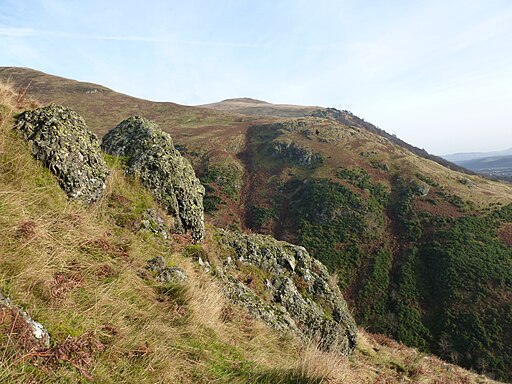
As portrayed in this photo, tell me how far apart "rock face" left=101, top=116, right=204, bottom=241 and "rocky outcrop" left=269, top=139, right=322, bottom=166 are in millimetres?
73300

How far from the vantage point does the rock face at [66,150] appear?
7.11 m

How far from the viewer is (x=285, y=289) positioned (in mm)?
12039

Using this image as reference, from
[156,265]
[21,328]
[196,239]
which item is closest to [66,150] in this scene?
[156,265]

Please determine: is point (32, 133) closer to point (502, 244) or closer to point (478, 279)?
point (478, 279)

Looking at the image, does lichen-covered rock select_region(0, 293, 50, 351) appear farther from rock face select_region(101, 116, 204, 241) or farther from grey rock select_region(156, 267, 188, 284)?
rock face select_region(101, 116, 204, 241)

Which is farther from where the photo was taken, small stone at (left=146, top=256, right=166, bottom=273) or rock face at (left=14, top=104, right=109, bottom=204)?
rock face at (left=14, top=104, right=109, bottom=204)

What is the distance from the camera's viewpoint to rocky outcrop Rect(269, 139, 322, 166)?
8356 cm

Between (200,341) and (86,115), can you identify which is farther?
(86,115)

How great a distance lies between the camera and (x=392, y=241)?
199 ft

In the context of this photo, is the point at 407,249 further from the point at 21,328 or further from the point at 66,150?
the point at 21,328

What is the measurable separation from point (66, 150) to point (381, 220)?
65.1 m

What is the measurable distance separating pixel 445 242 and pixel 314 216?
78.4 feet

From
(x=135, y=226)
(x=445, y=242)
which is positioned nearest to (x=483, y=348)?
(x=445, y=242)

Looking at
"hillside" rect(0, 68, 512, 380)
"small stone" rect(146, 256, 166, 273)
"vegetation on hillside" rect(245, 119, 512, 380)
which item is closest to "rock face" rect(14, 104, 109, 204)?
"small stone" rect(146, 256, 166, 273)
